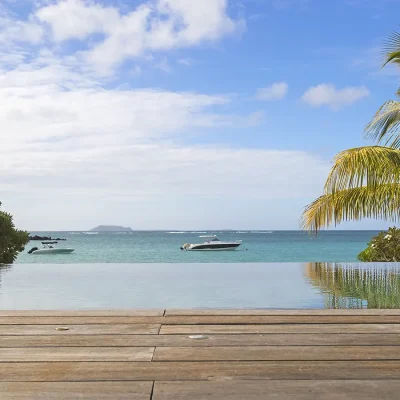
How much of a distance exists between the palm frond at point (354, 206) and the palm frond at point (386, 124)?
72 cm

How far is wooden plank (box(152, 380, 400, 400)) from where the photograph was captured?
185cm

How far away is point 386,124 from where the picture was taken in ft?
27.0

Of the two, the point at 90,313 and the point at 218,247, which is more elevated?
the point at 90,313

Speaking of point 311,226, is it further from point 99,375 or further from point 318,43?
point 99,375

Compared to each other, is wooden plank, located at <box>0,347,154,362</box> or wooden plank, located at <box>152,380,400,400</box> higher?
wooden plank, located at <box>0,347,154,362</box>

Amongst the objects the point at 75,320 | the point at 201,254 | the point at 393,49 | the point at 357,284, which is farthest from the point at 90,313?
the point at 201,254

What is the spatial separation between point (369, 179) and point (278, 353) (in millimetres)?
5895

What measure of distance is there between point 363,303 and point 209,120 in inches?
372

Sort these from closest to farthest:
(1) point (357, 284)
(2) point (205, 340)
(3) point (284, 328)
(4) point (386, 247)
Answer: (2) point (205, 340) < (3) point (284, 328) < (1) point (357, 284) < (4) point (386, 247)

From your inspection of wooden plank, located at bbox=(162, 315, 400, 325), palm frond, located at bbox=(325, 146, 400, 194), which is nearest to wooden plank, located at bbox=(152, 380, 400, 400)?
wooden plank, located at bbox=(162, 315, 400, 325)

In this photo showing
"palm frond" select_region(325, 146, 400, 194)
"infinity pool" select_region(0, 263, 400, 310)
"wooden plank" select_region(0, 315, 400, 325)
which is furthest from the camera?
"palm frond" select_region(325, 146, 400, 194)

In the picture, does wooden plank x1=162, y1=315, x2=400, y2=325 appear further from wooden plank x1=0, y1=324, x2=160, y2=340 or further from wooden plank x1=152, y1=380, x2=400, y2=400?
wooden plank x1=152, y1=380, x2=400, y2=400

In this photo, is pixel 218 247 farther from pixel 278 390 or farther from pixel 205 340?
pixel 278 390

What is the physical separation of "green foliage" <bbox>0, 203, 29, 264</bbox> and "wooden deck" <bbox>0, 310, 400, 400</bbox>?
914cm
